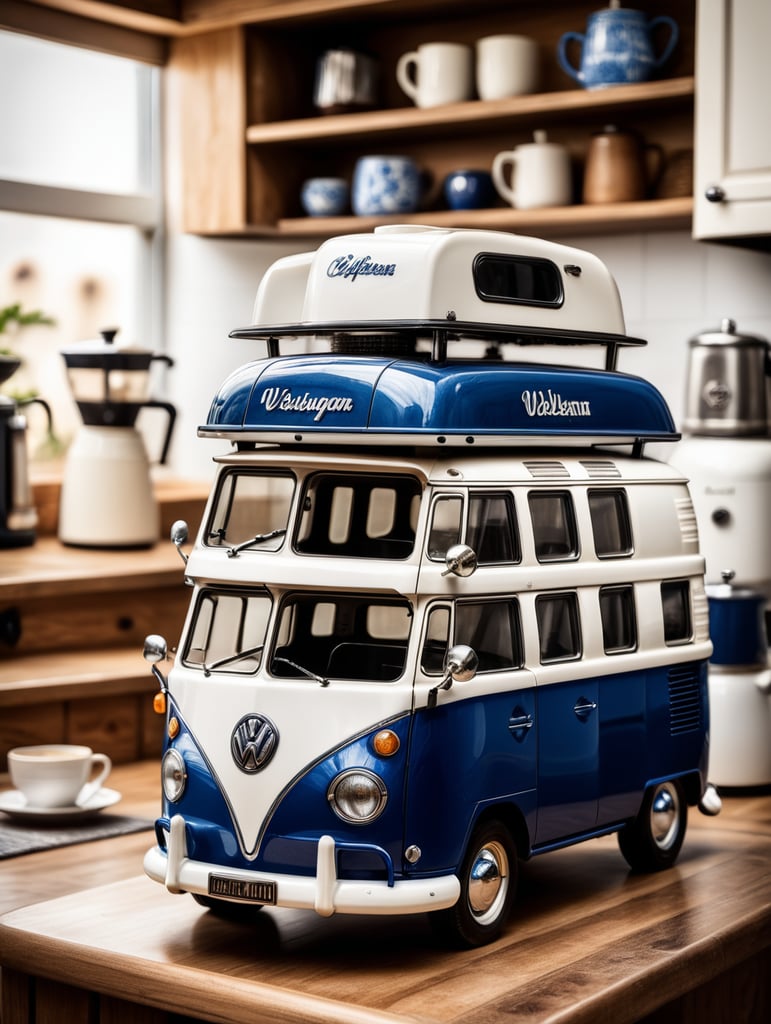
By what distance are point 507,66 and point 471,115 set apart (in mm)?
108

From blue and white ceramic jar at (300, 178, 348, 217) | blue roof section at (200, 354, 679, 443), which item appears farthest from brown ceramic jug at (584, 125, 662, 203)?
blue roof section at (200, 354, 679, 443)

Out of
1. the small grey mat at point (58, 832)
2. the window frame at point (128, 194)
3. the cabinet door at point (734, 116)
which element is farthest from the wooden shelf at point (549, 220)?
the small grey mat at point (58, 832)

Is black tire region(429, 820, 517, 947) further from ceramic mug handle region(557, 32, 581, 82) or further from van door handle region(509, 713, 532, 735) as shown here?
ceramic mug handle region(557, 32, 581, 82)

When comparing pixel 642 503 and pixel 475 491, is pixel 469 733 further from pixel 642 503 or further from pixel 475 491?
pixel 642 503

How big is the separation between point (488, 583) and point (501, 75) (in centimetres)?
143

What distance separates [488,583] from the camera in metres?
1.62

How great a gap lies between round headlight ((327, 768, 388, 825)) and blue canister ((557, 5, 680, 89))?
1.52 m

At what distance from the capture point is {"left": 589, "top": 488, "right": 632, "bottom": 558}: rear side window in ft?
5.92

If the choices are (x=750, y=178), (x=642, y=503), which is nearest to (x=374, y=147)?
(x=750, y=178)

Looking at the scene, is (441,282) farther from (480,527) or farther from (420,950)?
(420,950)

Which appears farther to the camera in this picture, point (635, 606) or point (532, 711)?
point (635, 606)

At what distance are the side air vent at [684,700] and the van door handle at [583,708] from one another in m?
0.18

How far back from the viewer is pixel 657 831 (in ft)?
6.35

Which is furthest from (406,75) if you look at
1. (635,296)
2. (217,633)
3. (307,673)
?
(307,673)
